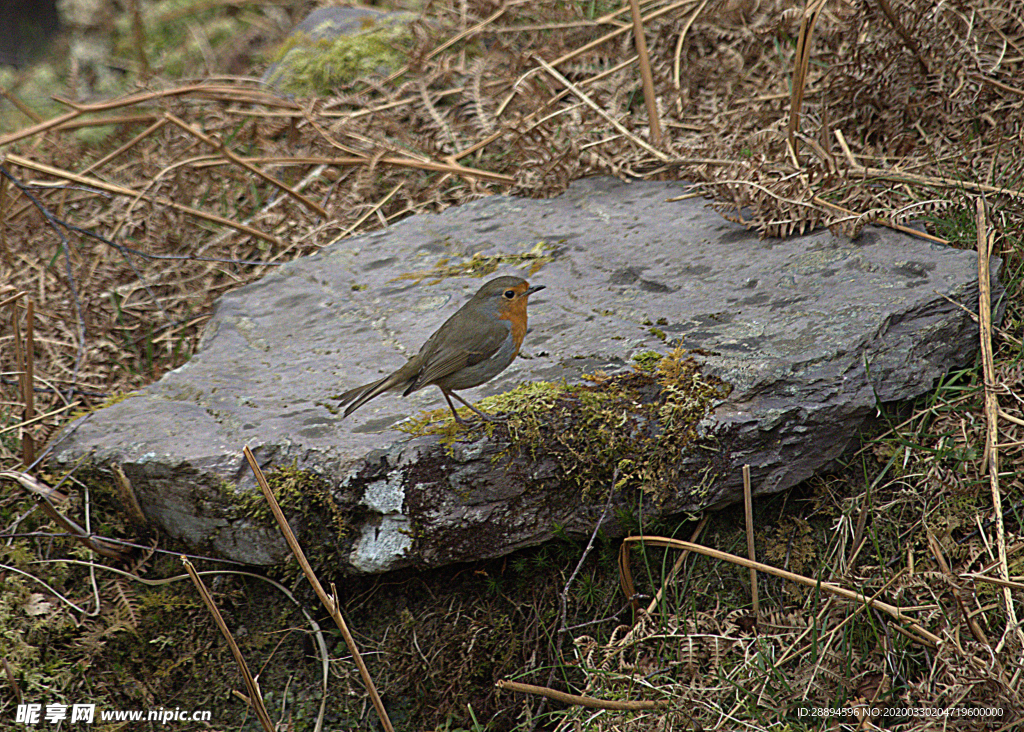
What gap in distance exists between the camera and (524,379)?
3.17 m

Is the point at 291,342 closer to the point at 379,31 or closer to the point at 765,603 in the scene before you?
the point at 765,603

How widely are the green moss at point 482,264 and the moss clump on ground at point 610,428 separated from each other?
3.82ft

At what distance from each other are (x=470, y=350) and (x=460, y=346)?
0.04 metres

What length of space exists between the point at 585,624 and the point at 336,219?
3112 millimetres

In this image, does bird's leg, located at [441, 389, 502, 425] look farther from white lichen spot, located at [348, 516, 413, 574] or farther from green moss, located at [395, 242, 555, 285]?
green moss, located at [395, 242, 555, 285]

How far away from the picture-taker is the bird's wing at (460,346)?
9.60 ft

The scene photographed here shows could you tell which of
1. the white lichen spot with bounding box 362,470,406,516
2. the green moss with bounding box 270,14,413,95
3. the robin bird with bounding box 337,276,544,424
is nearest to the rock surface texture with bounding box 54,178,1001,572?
the white lichen spot with bounding box 362,470,406,516

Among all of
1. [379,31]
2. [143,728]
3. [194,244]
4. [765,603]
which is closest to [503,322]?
[765,603]

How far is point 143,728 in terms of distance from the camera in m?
3.05

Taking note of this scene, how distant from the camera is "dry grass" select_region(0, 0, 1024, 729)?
9.15 feet

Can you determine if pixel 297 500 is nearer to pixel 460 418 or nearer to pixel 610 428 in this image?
pixel 460 418

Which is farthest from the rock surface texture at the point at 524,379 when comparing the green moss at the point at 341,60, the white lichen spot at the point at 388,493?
the green moss at the point at 341,60

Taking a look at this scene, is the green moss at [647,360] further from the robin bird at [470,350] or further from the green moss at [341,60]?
the green moss at [341,60]

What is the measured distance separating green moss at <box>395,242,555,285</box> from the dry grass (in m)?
0.75
